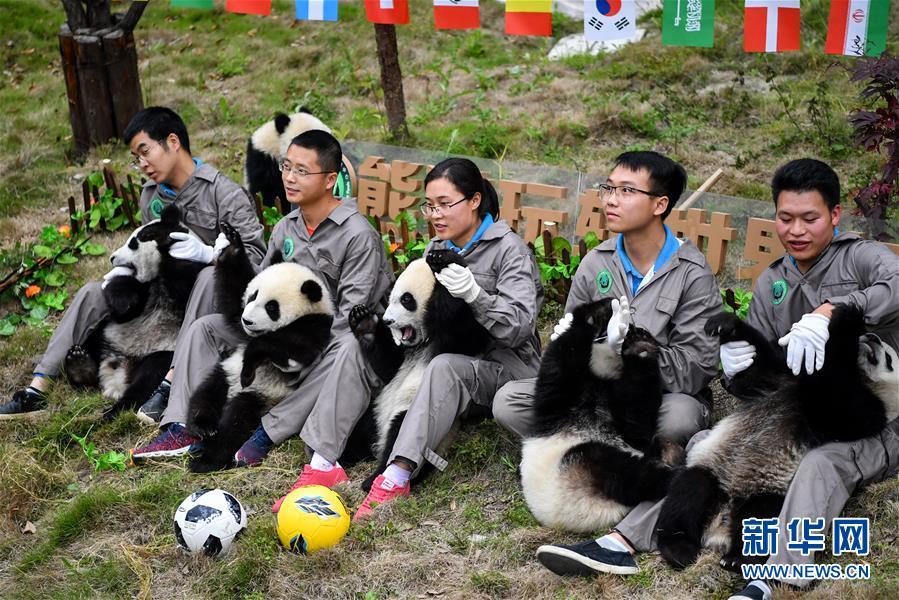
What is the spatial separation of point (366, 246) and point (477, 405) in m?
1.01

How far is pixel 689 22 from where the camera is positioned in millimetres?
5254

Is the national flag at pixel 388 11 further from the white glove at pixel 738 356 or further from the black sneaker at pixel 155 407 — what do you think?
the white glove at pixel 738 356

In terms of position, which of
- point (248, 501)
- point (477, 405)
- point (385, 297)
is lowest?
point (248, 501)

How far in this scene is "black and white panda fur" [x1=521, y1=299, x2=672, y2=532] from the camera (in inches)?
143

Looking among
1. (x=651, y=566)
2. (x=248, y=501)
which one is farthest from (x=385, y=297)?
(x=651, y=566)

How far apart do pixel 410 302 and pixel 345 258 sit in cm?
65

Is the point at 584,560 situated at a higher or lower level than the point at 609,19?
lower

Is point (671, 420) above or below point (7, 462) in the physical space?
above

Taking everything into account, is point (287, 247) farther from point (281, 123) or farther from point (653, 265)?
point (281, 123)

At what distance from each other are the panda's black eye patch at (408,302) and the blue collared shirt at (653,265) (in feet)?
3.13

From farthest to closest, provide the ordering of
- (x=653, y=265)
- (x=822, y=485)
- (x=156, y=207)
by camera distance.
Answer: (x=156, y=207), (x=653, y=265), (x=822, y=485)

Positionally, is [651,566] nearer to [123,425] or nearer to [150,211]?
[123,425]

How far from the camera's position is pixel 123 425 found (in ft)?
16.0

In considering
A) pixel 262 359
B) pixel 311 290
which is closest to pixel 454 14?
pixel 311 290
